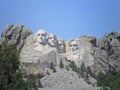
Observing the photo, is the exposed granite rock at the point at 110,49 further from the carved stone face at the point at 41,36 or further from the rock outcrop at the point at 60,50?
the carved stone face at the point at 41,36

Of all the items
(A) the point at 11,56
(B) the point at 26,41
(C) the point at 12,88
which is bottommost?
(C) the point at 12,88

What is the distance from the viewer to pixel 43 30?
55781mm

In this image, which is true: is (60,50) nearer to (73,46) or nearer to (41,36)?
(73,46)

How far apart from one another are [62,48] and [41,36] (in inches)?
165

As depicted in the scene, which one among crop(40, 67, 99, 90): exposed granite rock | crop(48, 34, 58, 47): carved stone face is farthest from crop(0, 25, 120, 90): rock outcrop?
crop(40, 67, 99, 90): exposed granite rock

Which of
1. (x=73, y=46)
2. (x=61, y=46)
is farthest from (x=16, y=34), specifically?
(x=73, y=46)

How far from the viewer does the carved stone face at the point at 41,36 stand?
2167 inches

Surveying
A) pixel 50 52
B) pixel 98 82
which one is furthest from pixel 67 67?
pixel 98 82

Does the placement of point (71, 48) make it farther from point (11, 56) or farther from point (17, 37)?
point (11, 56)

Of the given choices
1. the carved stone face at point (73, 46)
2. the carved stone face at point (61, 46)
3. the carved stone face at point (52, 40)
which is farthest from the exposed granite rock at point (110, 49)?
the carved stone face at point (52, 40)

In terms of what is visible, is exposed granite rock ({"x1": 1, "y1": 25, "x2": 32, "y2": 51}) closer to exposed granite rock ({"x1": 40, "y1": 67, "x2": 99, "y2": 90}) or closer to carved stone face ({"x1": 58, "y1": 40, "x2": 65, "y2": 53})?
carved stone face ({"x1": 58, "y1": 40, "x2": 65, "y2": 53})

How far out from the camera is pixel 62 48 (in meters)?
57.8

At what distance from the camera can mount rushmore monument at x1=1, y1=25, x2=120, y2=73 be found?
5434 cm

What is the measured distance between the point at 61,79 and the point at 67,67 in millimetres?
4193
